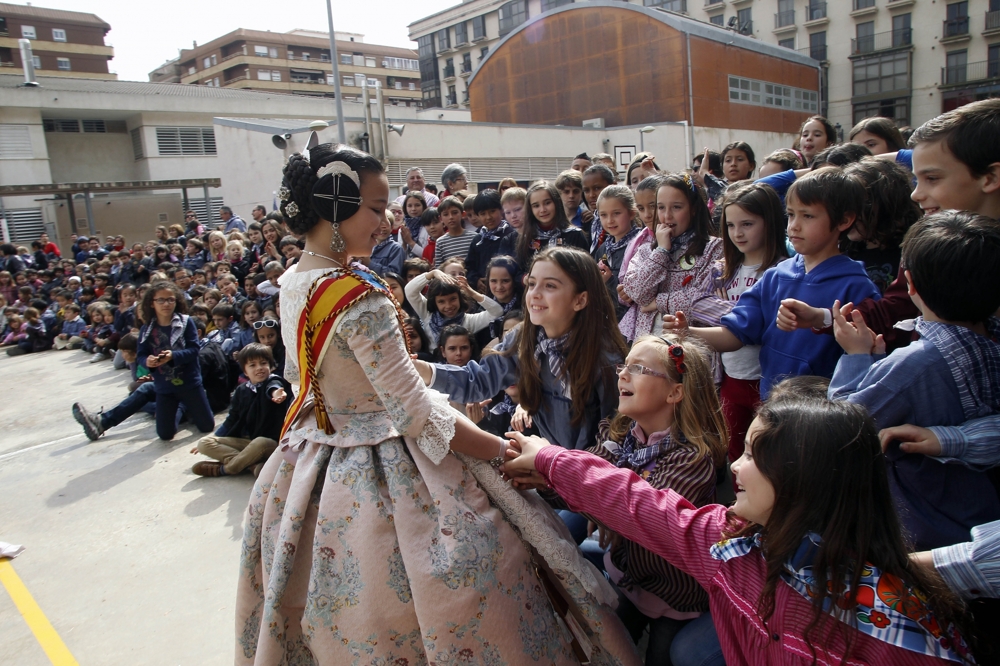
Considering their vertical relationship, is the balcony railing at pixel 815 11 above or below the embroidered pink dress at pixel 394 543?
above

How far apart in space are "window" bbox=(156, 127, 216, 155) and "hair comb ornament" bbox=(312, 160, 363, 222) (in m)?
27.4

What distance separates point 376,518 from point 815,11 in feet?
135

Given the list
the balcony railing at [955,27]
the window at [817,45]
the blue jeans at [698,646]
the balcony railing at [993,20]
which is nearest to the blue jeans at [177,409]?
the blue jeans at [698,646]

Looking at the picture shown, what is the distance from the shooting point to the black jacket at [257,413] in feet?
15.2

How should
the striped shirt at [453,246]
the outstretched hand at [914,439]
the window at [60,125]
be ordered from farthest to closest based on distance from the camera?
the window at [60,125] → the striped shirt at [453,246] → the outstretched hand at [914,439]

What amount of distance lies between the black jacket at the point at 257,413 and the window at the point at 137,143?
976 inches

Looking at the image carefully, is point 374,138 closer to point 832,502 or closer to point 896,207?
point 896,207

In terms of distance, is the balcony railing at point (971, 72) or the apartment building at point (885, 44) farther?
the apartment building at point (885, 44)

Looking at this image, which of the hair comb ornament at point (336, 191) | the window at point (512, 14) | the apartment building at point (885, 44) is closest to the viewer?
the hair comb ornament at point (336, 191)

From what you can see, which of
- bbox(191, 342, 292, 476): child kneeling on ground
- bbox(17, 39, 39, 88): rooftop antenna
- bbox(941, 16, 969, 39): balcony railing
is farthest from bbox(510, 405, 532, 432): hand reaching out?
bbox(941, 16, 969, 39): balcony railing

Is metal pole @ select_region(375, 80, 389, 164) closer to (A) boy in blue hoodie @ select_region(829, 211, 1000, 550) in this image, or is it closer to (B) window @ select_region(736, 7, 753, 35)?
(A) boy in blue hoodie @ select_region(829, 211, 1000, 550)

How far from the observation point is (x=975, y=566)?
1259 mm

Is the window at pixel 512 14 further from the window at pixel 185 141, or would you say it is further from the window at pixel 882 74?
the window at pixel 185 141

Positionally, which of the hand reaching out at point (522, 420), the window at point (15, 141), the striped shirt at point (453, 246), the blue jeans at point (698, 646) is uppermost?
the window at point (15, 141)
